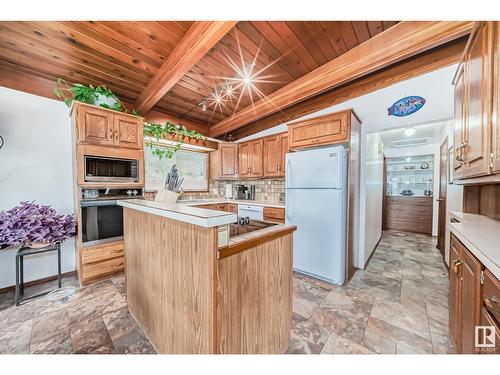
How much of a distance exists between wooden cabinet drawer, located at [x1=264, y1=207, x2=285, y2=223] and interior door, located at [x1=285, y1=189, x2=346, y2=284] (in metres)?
0.27

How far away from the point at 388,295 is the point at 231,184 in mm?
3325

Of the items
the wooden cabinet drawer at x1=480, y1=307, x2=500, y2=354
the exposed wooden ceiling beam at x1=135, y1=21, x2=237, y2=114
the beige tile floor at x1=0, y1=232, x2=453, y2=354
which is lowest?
the beige tile floor at x1=0, y1=232, x2=453, y2=354

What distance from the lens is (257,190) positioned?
409 centimetres

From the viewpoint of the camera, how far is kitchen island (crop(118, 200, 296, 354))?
90 centimetres

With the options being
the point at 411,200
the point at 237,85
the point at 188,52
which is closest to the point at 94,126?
the point at 188,52

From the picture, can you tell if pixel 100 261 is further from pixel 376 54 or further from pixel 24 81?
pixel 376 54

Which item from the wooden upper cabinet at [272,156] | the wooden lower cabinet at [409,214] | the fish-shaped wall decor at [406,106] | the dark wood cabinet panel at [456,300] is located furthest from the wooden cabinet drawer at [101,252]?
the wooden lower cabinet at [409,214]

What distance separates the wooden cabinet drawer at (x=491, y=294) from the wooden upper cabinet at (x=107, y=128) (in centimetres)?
320

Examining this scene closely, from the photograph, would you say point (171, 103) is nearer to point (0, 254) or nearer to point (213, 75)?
point (213, 75)

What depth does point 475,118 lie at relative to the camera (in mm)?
1127

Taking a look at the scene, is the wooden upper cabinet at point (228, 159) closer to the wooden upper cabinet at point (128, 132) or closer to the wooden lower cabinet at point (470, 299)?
the wooden upper cabinet at point (128, 132)

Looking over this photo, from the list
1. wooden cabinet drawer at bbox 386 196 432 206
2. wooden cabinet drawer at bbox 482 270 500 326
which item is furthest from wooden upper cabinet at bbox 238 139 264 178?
wooden cabinet drawer at bbox 386 196 432 206

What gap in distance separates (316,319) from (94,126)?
3.15 m

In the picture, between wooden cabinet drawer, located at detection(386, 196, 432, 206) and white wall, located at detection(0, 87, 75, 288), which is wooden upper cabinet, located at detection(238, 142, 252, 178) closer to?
white wall, located at detection(0, 87, 75, 288)
